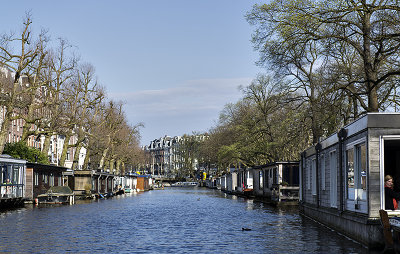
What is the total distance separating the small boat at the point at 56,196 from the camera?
2286 inches

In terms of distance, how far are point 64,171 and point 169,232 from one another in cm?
4772

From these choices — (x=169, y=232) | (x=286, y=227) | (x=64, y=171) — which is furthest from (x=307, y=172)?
(x=64, y=171)

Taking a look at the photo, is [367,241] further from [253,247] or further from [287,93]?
[287,93]

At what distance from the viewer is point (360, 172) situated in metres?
20.6

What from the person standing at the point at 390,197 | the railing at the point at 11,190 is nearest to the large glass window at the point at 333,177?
the person standing at the point at 390,197

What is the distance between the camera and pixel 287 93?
1885 inches

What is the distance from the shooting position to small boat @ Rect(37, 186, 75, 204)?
190 ft

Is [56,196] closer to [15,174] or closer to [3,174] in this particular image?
[15,174]

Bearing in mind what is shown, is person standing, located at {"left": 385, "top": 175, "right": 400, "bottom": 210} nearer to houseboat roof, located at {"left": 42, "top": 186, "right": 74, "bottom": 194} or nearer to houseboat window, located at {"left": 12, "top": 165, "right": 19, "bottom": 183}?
houseboat window, located at {"left": 12, "top": 165, "right": 19, "bottom": 183}

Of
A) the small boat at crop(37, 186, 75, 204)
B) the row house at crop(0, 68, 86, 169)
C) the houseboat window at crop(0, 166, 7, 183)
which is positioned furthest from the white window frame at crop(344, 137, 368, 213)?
the row house at crop(0, 68, 86, 169)

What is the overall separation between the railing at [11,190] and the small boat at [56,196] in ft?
15.6

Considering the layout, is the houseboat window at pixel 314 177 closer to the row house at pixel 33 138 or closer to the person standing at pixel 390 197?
the person standing at pixel 390 197

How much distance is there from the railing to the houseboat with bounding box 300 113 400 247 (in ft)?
86.8

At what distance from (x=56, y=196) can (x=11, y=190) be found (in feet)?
32.1
